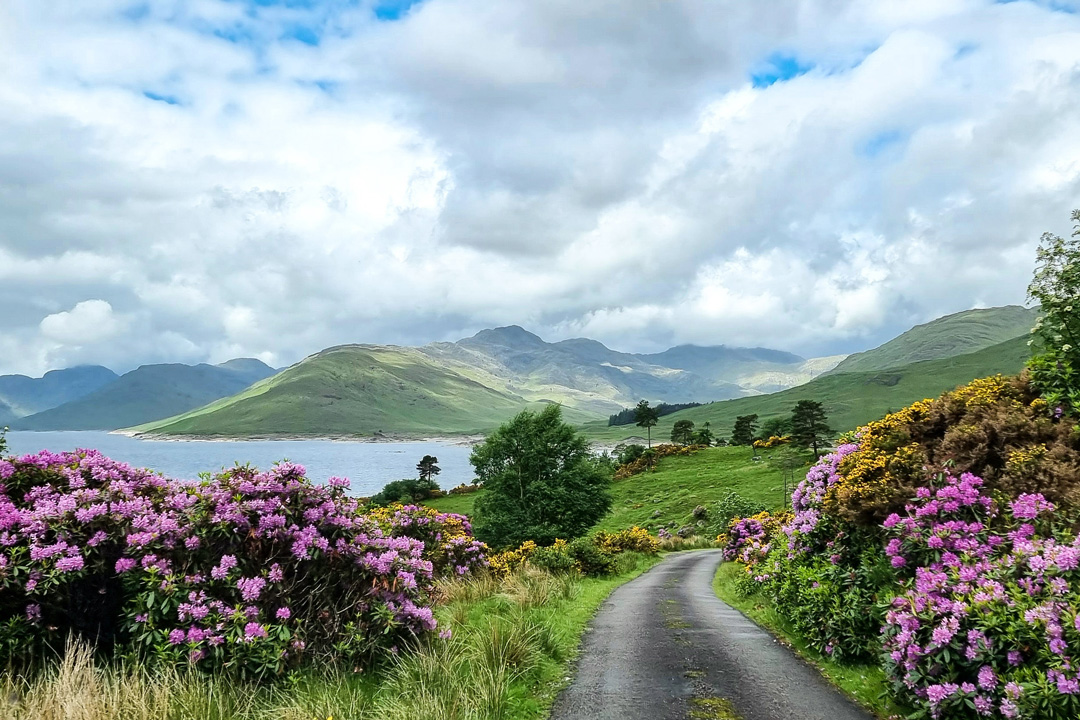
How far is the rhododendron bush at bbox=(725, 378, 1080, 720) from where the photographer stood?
21.6 ft

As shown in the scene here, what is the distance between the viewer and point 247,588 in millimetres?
6938

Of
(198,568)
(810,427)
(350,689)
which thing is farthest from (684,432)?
(198,568)

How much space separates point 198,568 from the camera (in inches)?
→ 280

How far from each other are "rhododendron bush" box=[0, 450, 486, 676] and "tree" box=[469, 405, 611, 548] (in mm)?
37263

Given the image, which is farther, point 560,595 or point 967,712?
point 560,595

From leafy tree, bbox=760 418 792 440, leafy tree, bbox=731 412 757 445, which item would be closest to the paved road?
leafy tree, bbox=760 418 792 440

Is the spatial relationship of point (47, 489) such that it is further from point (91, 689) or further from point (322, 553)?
point (322, 553)

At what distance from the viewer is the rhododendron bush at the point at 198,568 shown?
6.61 m

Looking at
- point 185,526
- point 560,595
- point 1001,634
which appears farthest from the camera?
point 560,595

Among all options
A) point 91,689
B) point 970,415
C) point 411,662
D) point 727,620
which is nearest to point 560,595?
point 727,620

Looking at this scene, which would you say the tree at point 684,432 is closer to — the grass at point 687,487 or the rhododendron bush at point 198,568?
the grass at point 687,487

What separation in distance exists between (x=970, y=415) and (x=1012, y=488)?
260cm

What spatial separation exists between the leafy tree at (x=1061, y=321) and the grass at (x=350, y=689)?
9.38 m

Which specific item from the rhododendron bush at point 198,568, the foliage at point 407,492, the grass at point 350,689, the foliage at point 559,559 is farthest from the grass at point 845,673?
the foliage at point 407,492
